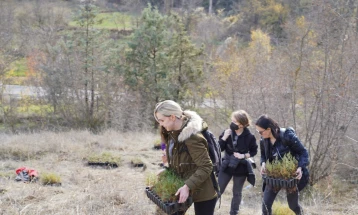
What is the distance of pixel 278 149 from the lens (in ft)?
13.9

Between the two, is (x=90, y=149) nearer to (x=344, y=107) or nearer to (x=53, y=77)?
(x=344, y=107)

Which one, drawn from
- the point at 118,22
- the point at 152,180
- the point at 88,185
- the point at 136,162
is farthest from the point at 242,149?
the point at 118,22

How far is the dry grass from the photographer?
16.1ft

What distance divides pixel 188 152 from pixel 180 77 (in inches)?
665

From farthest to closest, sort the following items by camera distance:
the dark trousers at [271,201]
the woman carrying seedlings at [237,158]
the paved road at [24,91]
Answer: the paved road at [24,91]
the woman carrying seedlings at [237,158]
the dark trousers at [271,201]

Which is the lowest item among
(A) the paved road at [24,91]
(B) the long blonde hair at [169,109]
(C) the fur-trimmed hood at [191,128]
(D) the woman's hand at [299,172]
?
(A) the paved road at [24,91]

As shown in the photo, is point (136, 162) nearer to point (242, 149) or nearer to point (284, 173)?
point (242, 149)

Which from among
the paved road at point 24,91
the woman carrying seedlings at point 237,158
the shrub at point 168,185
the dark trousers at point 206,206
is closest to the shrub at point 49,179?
→ the woman carrying seedlings at point 237,158

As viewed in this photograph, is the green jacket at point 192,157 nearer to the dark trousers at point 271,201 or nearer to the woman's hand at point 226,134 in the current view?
the dark trousers at point 271,201

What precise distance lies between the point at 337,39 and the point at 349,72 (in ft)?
2.75

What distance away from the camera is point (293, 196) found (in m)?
4.23

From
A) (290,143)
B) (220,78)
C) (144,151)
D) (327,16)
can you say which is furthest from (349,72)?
(220,78)

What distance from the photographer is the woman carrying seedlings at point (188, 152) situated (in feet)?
9.98

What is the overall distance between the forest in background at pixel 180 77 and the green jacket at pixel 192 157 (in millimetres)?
5466
